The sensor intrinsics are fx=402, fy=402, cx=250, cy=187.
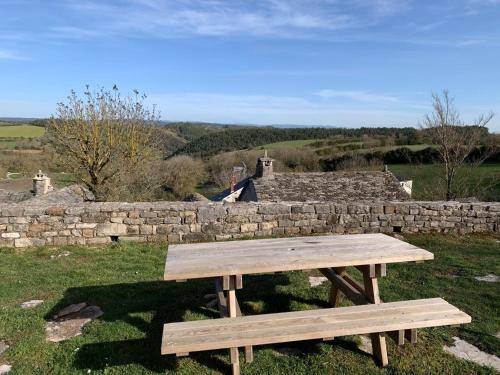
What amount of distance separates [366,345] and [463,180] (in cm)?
1774

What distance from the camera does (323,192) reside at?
1845cm

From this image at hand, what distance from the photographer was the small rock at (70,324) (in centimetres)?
372

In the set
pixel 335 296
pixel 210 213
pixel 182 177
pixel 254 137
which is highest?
pixel 254 137

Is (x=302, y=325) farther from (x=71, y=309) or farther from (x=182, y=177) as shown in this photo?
(x=182, y=177)

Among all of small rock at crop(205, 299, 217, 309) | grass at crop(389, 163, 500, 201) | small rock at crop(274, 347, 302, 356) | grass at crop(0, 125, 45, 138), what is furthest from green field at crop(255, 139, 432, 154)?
small rock at crop(274, 347, 302, 356)

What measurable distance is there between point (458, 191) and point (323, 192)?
609 cm

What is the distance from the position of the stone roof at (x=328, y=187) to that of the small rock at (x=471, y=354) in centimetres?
1397

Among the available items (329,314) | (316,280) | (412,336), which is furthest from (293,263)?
(316,280)

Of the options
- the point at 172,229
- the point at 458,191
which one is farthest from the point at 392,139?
the point at 172,229

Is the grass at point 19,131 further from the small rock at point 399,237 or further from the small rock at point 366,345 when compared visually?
the small rock at point 366,345

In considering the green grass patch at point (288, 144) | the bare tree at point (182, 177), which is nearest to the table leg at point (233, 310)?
the bare tree at point (182, 177)

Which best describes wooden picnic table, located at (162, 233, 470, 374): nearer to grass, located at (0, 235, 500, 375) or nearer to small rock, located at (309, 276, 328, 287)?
grass, located at (0, 235, 500, 375)

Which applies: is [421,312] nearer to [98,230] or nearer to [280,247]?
[280,247]

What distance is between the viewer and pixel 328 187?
748 inches
